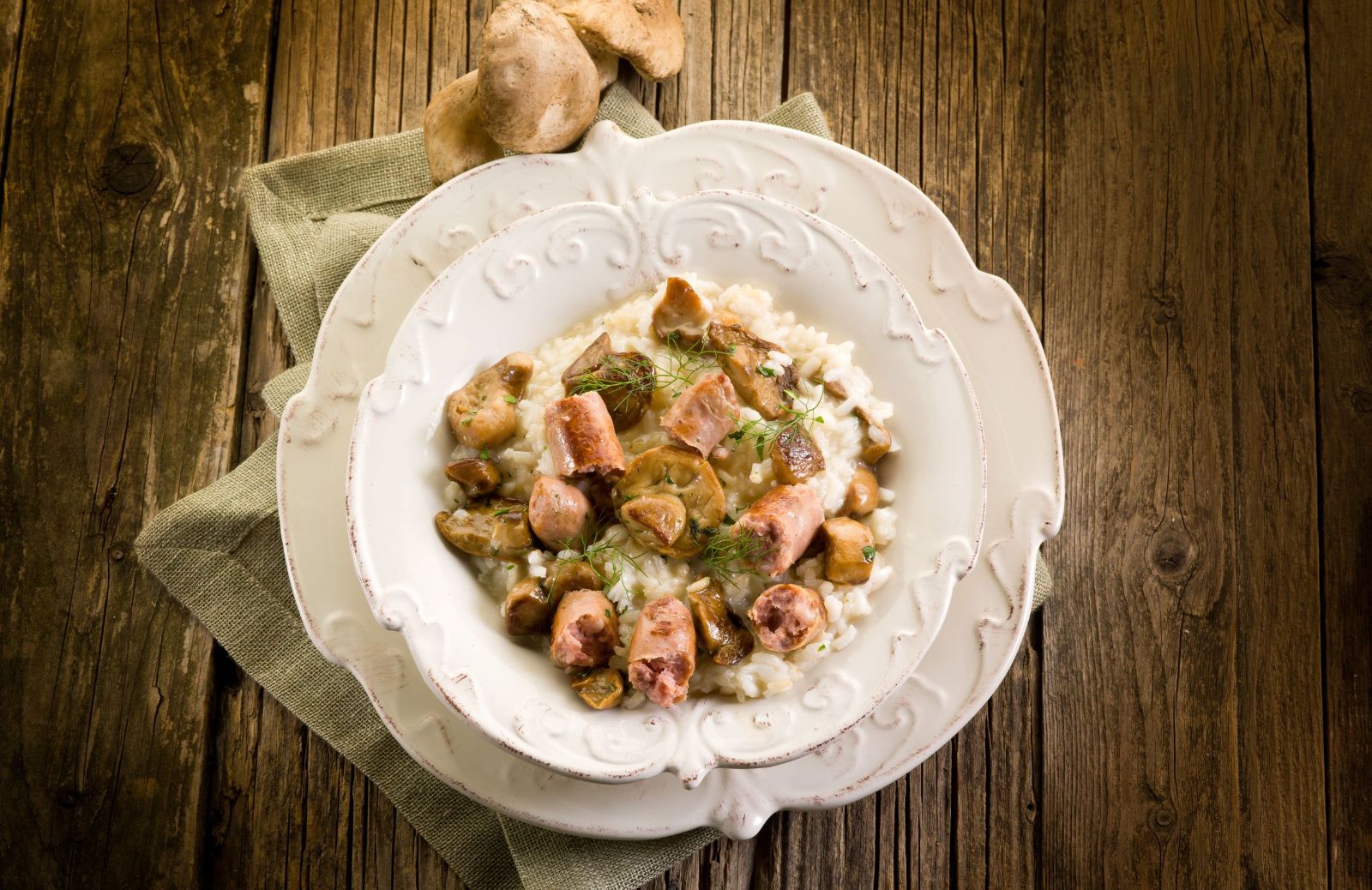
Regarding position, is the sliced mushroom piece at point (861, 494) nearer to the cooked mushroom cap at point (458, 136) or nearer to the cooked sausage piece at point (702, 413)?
the cooked sausage piece at point (702, 413)

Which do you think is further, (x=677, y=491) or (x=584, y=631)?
(x=677, y=491)

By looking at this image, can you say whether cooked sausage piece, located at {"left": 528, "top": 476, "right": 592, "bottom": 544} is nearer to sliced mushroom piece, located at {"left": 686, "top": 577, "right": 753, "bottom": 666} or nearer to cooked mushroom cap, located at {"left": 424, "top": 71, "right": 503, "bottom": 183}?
sliced mushroom piece, located at {"left": 686, "top": 577, "right": 753, "bottom": 666}

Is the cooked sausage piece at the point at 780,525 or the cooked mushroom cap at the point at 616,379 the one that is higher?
the cooked mushroom cap at the point at 616,379

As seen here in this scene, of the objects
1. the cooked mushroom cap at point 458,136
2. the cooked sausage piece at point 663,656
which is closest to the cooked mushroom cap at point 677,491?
the cooked sausage piece at point 663,656

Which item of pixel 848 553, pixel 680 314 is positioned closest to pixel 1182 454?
pixel 848 553

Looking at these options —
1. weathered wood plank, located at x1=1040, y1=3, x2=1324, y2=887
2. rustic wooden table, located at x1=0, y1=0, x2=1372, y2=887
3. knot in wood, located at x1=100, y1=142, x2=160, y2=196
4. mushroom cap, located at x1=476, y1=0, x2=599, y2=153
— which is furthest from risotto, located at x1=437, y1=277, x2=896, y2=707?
knot in wood, located at x1=100, y1=142, x2=160, y2=196

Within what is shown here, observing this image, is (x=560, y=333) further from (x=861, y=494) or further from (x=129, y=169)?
(x=129, y=169)
